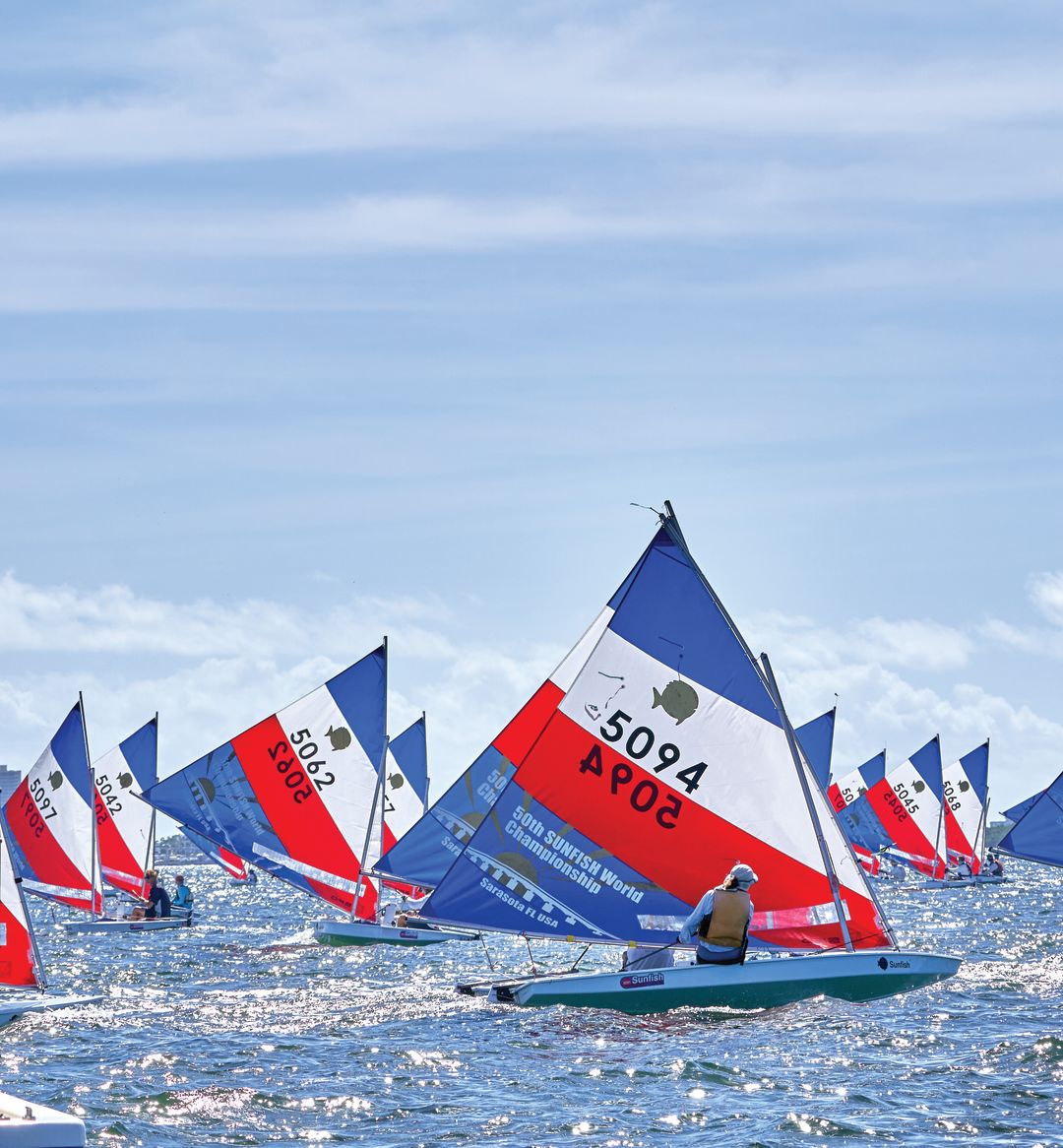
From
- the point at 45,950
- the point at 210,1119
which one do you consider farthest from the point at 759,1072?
the point at 45,950

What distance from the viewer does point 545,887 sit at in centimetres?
2402

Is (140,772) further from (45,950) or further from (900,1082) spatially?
(900,1082)

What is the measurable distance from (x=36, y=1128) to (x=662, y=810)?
1445cm

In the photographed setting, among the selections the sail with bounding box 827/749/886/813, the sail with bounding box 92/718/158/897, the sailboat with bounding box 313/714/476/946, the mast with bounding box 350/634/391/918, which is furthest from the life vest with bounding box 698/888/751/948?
the sail with bounding box 827/749/886/813

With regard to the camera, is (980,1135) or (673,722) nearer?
(980,1135)

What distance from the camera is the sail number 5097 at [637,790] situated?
23.7 metres

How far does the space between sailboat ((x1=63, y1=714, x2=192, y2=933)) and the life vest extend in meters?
34.3

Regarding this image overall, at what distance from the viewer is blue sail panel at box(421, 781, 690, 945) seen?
23.7 meters

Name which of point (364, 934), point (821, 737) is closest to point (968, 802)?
point (821, 737)

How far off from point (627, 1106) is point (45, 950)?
29.4 metres

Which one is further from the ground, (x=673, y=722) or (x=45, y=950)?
(x=673, y=722)

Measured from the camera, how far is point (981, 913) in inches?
2334

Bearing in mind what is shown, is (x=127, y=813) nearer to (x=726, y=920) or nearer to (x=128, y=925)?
(x=128, y=925)

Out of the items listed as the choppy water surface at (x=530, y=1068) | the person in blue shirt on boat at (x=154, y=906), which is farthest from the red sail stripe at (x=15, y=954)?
the person in blue shirt on boat at (x=154, y=906)
